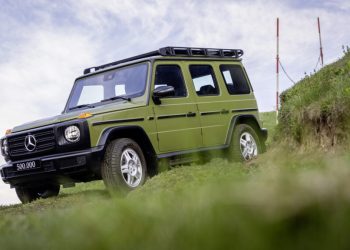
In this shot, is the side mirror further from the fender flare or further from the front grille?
the fender flare

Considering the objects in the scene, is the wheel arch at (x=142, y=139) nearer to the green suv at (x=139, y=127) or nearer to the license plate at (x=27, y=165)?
the green suv at (x=139, y=127)

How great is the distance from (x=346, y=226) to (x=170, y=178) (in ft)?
19.3

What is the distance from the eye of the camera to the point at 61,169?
317 inches

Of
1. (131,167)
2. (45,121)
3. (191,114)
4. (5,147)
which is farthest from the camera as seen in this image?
(191,114)

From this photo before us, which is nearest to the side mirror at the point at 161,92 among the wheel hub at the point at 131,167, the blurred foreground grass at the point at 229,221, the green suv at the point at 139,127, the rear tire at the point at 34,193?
the green suv at the point at 139,127

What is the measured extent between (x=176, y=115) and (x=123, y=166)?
160 centimetres

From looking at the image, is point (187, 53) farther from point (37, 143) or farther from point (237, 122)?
point (37, 143)

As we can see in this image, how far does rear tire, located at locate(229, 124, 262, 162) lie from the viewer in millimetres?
10180

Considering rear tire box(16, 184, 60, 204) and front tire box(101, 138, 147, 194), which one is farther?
rear tire box(16, 184, 60, 204)

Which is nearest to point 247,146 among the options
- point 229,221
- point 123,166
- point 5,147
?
point 123,166

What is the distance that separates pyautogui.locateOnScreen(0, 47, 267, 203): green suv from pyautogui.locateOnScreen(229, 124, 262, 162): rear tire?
0.02 meters

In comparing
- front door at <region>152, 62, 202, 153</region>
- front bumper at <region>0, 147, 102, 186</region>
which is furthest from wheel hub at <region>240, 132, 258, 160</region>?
front bumper at <region>0, 147, 102, 186</region>

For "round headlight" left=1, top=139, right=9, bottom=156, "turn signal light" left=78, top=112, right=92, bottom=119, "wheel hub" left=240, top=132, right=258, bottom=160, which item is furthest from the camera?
"wheel hub" left=240, top=132, right=258, bottom=160

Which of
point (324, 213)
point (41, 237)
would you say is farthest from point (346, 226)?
point (41, 237)
